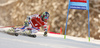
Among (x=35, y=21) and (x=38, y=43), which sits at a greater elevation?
(x=35, y=21)

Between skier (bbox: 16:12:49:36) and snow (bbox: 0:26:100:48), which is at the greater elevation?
skier (bbox: 16:12:49:36)

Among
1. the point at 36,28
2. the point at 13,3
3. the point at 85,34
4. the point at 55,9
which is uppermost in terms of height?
the point at 13,3

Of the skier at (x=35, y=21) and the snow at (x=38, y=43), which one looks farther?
the skier at (x=35, y=21)

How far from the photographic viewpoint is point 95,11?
6730 millimetres

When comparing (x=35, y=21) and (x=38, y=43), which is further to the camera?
(x=35, y=21)

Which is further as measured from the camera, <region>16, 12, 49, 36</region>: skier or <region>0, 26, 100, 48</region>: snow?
<region>16, 12, 49, 36</region>: skier

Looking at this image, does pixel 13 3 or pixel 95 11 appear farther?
pixel 13 3

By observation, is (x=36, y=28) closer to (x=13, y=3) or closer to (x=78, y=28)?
(x=78, y=28)

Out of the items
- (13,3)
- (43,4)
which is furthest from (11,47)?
(13,3)

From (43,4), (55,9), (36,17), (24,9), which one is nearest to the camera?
(36,17)

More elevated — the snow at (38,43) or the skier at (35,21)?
the skier at (35,21)

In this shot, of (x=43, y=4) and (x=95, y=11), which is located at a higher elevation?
(x=43, y=4)

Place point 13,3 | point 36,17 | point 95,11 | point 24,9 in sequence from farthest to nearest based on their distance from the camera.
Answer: point 13,3
point 24,9
point 95,11
point 36,17

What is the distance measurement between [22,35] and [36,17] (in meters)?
0.75
